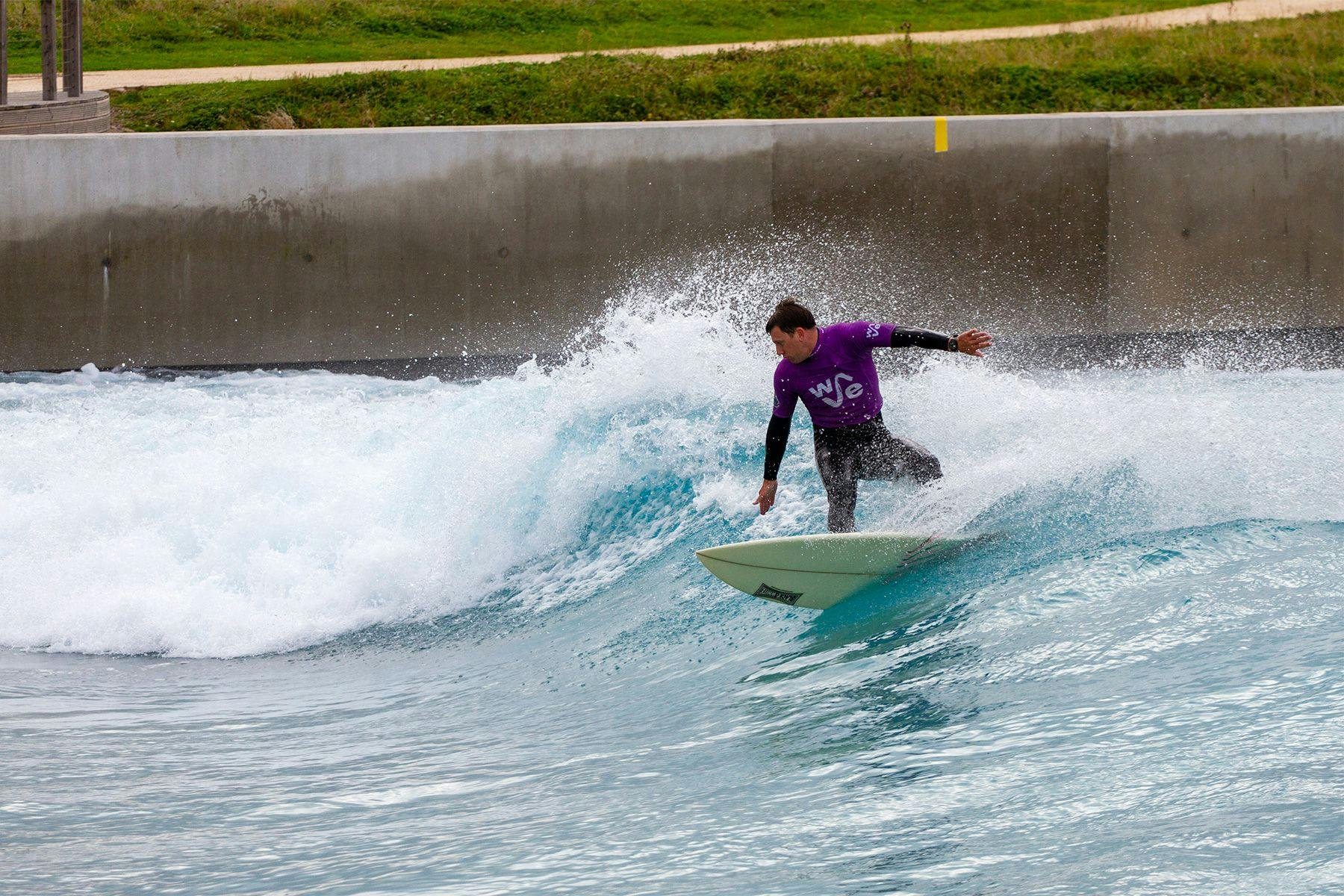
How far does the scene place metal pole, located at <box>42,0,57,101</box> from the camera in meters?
13.6

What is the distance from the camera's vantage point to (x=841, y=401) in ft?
22.0

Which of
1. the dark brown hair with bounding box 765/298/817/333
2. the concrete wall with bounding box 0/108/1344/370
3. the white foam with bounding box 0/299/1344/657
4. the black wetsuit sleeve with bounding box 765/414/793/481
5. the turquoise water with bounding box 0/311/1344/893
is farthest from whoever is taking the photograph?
the concrete wall with bounding box 0/108/1344/370

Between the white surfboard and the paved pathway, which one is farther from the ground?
the paved pathway

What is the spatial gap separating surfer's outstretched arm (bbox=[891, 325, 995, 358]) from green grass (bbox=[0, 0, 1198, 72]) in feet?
44.8

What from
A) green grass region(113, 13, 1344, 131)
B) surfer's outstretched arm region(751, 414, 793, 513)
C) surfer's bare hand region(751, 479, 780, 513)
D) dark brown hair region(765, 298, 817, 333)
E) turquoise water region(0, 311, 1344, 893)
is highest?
green grass region(113, 13, 1344, 131)

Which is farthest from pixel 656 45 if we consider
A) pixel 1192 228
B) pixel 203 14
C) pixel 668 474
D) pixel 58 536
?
pixel 58 536

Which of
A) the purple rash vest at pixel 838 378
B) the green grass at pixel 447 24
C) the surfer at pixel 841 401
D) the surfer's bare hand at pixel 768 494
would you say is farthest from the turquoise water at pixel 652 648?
the green grass at pixel 447 24

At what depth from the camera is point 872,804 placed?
4496mm

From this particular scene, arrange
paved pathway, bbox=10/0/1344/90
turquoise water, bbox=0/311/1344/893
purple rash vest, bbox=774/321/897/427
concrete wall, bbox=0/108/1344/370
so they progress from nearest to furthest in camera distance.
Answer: turquoise water, bbox=0/311/1344/893 → purple rash vest, bbox=774/321/897/427 → concrete wall, bbox=0/108/1344/370 → paved pathway, bbox=10/0/1344/90

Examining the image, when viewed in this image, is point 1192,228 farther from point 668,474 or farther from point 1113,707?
point 1113,707

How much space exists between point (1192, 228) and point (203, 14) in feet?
48.6

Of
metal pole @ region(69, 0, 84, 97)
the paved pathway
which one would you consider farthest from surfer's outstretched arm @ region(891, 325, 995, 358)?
the paved pathway

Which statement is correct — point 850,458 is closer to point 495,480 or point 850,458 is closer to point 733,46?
point 495,480

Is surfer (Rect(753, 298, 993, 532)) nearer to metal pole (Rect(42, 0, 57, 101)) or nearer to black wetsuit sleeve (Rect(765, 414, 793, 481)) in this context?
black wetsuit sleeve (Rect(765, 414, 793, 481))
